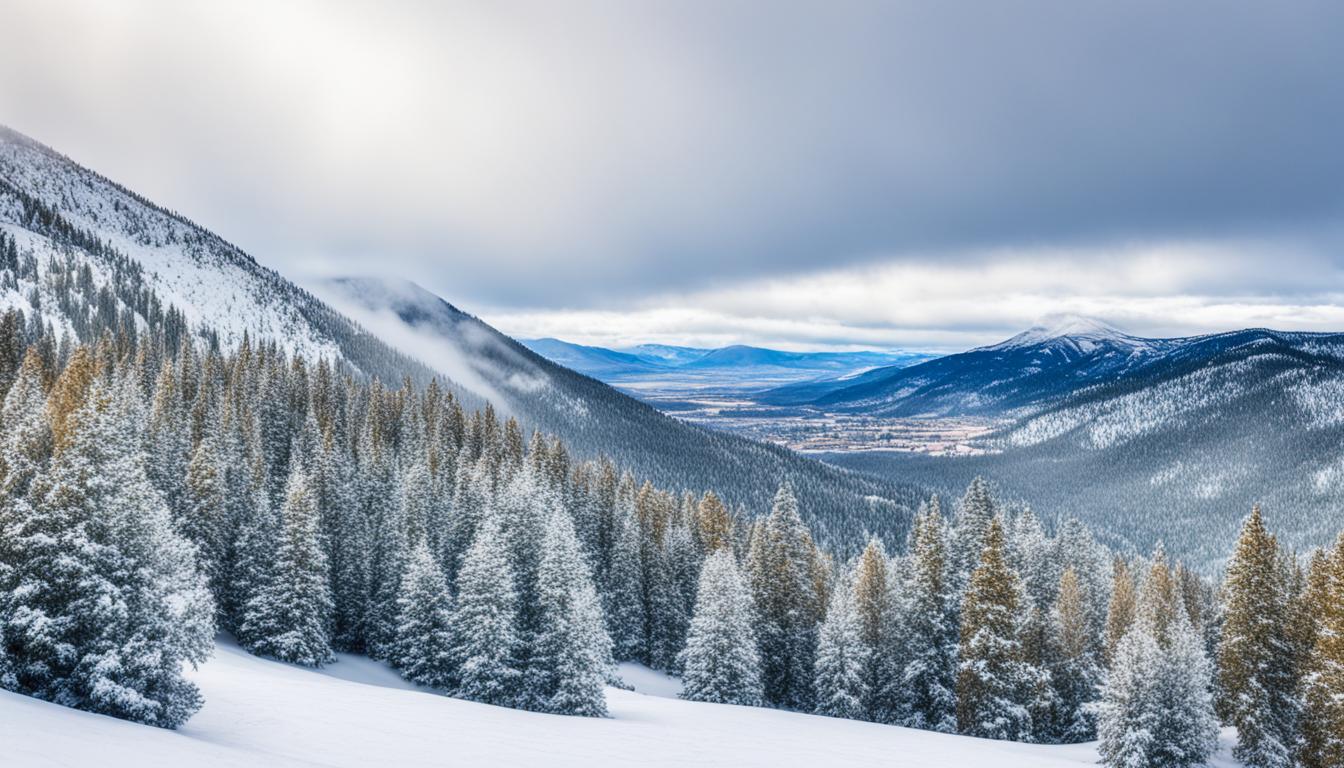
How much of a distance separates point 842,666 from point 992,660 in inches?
401

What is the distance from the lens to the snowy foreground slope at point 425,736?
14227mm

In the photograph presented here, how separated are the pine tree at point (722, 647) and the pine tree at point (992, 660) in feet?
42.2


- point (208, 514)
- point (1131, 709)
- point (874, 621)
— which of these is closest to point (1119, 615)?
point (1131, 709)

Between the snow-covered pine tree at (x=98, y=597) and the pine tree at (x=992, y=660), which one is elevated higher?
the snow-covered pine tree at (x=98, y=597)

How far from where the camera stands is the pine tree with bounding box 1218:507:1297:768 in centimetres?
3372

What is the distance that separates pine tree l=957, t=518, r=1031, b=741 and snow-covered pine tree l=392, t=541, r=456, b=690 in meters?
30.0

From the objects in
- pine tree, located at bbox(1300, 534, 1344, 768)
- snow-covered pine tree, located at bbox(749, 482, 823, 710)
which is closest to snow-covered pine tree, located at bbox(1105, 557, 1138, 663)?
pine tree, located at bbox(1300, 534, 1344, 768)

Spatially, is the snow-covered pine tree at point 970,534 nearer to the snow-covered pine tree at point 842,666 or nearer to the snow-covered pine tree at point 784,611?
the snow-covered pine tree at point 842,666

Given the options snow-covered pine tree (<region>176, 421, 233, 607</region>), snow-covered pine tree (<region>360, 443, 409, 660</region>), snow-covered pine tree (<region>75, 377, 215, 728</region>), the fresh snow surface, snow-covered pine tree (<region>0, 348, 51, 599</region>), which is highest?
snow-covered pine tree (<region>0, 348, 51, 599</region>)

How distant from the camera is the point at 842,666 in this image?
43969mm

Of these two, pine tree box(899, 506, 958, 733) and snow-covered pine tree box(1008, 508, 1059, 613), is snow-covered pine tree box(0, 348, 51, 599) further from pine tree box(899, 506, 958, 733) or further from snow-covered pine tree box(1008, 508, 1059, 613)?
snow-covered pine tree box(1008, 508, 1059, 613)

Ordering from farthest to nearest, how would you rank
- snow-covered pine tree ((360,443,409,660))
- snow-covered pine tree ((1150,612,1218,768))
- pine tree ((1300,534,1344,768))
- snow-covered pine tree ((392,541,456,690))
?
snow-covered pine tree ((360,443,409,660))
snow-covered pine tree ((392,541,456,690))
snow-covered pine tree ((1150,612,1218,768))
pine tree ((1300,534,1344,768))

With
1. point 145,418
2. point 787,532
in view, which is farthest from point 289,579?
point 787,532

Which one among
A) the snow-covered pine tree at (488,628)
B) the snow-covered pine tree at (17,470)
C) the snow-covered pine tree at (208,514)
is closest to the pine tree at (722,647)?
the snow-covered pine tree at (488,628)
